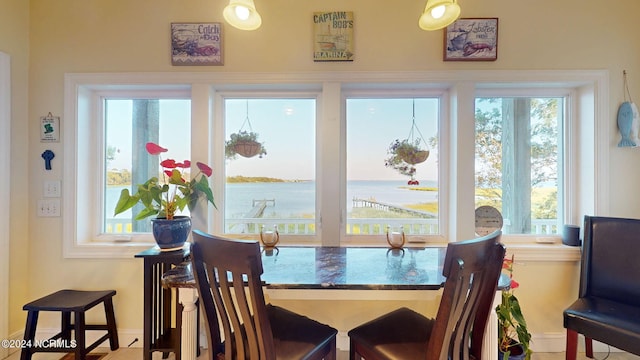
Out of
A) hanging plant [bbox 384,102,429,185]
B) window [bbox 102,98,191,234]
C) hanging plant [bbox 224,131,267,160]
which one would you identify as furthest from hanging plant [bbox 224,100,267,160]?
hanging plant [bbox 384,102,429,185]

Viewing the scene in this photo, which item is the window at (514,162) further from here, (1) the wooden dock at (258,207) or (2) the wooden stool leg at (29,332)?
(2) the wooden stool leg at (29,332)

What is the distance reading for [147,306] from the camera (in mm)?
1688

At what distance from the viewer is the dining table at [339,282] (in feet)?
4.00

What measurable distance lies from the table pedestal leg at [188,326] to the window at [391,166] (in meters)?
1.24

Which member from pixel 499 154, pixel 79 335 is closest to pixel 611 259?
pixel 499 154

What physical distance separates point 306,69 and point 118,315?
92.1 inches

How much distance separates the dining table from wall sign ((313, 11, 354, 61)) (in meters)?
1.46

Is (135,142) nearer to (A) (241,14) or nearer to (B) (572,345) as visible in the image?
(A) (241,14)

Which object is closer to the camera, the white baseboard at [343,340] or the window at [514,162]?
the white baseboard at [343,340]

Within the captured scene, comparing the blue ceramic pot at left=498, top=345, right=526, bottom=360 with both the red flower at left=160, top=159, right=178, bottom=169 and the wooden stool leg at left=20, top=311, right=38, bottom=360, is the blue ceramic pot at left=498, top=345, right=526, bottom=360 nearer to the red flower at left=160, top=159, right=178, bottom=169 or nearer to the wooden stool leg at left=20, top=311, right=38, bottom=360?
the red flower at left=160, top=159, right=178, bottom=169

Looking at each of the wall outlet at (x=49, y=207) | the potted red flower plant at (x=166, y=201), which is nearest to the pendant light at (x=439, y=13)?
the potted red flower plant at (x=166, y=201)

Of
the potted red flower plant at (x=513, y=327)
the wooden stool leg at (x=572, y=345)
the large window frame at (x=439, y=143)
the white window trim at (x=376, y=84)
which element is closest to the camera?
the potted red flower plant at (x=513, y=327)

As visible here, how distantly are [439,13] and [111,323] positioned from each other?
2825 mm

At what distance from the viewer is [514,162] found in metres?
2.17
